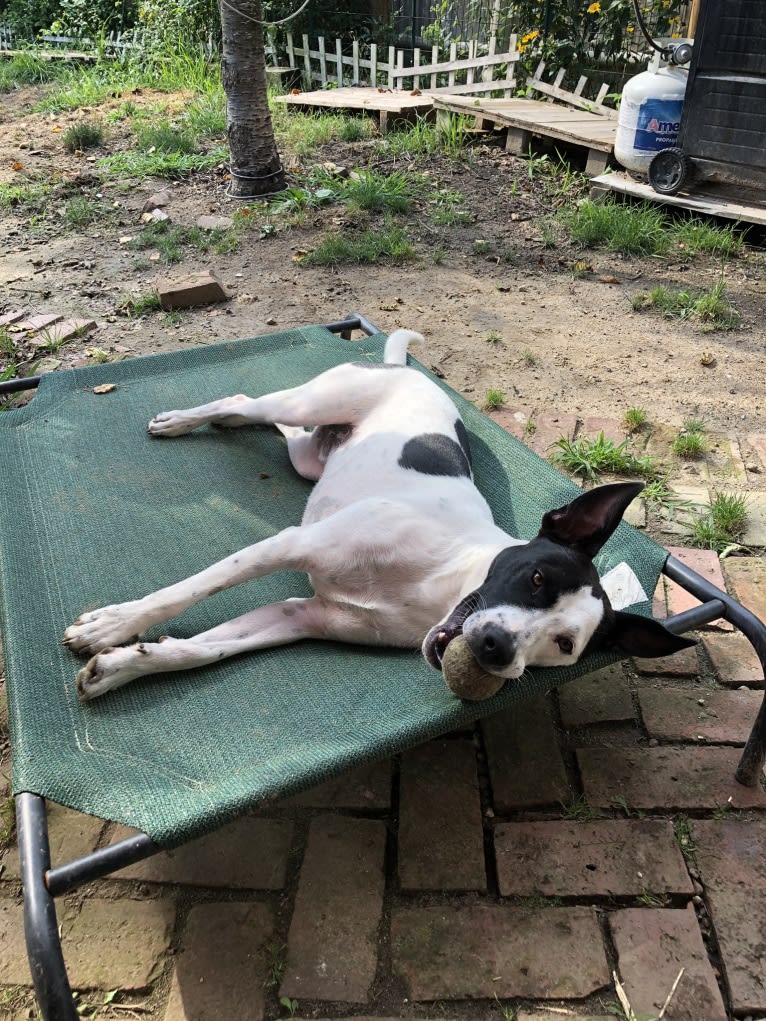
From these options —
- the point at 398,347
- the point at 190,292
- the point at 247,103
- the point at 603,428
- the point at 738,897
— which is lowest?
the point at 738,897

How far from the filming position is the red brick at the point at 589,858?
1947 mm

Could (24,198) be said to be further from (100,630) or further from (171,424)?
(100,630)

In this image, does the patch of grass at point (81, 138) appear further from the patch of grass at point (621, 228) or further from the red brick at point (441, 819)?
the red brick at point (441, 819)

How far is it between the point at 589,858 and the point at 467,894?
317mm

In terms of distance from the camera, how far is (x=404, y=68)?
32.1 feet

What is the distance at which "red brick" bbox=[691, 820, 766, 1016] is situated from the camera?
5.80 feet

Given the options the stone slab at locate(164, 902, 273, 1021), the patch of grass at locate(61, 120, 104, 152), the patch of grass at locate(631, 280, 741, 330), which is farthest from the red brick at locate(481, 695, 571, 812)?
the patch of grass at locate(61, 120, 104, 152)

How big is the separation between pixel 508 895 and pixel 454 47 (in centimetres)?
936

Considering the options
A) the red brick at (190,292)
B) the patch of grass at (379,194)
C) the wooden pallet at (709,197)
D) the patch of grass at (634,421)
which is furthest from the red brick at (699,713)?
the patch of grass at (379,194)

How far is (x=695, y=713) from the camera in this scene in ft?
7.94

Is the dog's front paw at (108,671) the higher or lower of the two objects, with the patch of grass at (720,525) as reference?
higher

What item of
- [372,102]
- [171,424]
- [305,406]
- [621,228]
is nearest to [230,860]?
[305,406]

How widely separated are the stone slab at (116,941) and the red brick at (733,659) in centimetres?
173

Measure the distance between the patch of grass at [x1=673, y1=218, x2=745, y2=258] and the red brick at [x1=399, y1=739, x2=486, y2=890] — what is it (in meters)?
4.55
